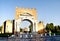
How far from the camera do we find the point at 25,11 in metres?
34.5

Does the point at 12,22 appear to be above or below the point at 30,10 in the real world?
below

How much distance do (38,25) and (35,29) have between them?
2.10 metres

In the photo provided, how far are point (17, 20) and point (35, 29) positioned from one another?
3.96 metres

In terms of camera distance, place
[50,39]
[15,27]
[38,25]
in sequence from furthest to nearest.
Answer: [38,25] → [15,27] → [50,39]

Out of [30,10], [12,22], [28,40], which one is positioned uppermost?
[30,10]

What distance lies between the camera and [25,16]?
3416cm

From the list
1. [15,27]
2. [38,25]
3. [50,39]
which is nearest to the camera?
[50,39]

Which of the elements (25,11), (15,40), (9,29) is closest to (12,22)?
(9,29)

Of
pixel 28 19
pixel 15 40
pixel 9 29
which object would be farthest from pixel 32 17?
pixel 15 40

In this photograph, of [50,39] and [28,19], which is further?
[28,19]

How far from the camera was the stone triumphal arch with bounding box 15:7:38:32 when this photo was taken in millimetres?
34000

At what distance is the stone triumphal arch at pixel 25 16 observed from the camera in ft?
112

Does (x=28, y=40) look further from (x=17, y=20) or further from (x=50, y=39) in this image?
(x=17, y=20)

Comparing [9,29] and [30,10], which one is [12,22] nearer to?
[9,29]
